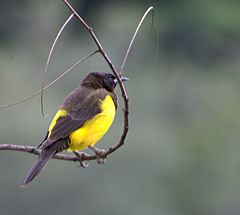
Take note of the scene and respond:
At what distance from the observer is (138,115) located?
47.4 feet

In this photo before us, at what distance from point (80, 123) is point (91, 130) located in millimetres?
122

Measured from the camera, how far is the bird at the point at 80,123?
5320 millimetres

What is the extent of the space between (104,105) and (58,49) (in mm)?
8586

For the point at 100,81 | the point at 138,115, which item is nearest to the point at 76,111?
the point at 100,81

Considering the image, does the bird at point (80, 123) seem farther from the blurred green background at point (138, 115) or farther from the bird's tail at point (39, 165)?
the blurred green background at point (138, 115)

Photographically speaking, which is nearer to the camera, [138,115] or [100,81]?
[100,81]

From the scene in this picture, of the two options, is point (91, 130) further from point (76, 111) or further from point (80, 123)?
point (76, 111)

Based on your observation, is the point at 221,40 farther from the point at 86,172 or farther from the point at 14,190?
the point at 14,190

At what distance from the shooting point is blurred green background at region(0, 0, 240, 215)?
35.1 feet

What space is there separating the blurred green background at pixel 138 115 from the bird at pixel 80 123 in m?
4.64

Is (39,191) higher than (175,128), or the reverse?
(39,191)

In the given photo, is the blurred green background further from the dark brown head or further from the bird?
the bird

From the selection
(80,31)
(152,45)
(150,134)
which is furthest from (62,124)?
(150,134)

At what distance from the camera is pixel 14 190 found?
13180 millimetres
